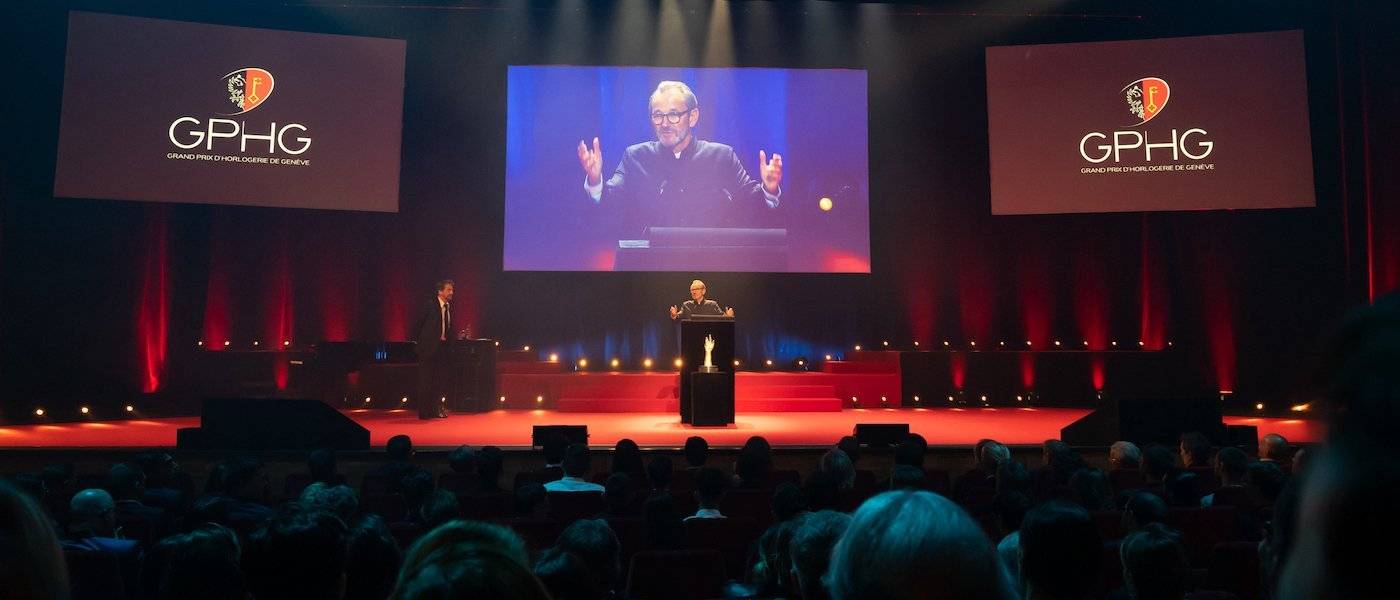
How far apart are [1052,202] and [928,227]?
2421 millimetres

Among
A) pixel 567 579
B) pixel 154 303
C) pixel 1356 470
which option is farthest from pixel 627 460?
pixel 154 303

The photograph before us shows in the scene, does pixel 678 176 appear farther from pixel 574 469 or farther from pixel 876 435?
pixel 574 469

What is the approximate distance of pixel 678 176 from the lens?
1181 centimetres

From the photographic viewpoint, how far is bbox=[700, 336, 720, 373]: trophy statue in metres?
9.26

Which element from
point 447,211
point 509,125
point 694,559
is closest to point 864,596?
point 694,559

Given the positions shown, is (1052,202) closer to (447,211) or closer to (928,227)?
(928,227)

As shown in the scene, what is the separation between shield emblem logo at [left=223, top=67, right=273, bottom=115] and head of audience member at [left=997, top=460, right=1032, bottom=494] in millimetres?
9085

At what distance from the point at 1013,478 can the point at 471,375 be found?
7.67 m

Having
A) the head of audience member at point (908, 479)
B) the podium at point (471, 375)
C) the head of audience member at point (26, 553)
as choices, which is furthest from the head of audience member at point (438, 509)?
the podium at point (471, 375)

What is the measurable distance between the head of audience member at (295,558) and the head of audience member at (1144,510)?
273cm

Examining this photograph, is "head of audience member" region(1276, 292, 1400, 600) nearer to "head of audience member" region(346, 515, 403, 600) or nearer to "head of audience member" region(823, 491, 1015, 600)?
"head of audience member" region(823, 491, 1015, 600)

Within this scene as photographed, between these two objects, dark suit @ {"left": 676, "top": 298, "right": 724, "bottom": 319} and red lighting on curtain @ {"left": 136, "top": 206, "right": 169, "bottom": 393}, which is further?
dark suit @ {"left": 676, "top": 298, "right": 724, "bottom": 319}

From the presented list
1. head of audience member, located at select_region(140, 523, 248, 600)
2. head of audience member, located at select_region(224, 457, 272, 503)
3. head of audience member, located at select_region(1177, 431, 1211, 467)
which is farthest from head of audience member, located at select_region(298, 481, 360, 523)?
head of audience member, located at select_region(1177, 431, 1211, 467)

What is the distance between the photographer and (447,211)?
41.1ft
